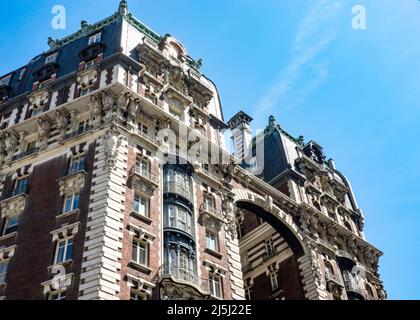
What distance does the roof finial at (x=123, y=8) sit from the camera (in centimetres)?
6609

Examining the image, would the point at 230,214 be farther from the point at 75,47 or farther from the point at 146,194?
the point at 75,47

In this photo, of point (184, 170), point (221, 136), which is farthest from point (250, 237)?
point (184, 170)

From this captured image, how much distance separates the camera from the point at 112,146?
159 ft

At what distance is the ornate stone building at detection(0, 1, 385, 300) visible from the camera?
140ft

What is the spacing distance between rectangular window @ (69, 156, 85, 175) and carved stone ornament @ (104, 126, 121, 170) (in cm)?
250

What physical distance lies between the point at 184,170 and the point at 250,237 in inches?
734

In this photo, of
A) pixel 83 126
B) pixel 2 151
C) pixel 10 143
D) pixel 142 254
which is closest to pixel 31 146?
pixel 10 143

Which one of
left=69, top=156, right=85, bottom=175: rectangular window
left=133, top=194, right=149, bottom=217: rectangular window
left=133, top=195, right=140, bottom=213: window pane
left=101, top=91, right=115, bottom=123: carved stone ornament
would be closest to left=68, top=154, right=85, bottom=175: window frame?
left=69, top=156, right=85, bottom=175: rectangular window

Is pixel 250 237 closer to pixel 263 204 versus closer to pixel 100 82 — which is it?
pixel 263 204

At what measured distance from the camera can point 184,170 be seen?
53.3 metres

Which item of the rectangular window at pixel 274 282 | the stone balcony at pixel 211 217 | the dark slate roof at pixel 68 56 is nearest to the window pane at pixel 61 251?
the stone balcony at pixel 211 217

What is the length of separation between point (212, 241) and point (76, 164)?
13938 millimetres

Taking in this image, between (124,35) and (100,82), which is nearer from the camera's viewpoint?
(100,82)

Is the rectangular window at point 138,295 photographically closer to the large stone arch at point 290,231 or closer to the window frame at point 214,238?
the window frame at point 214,238
